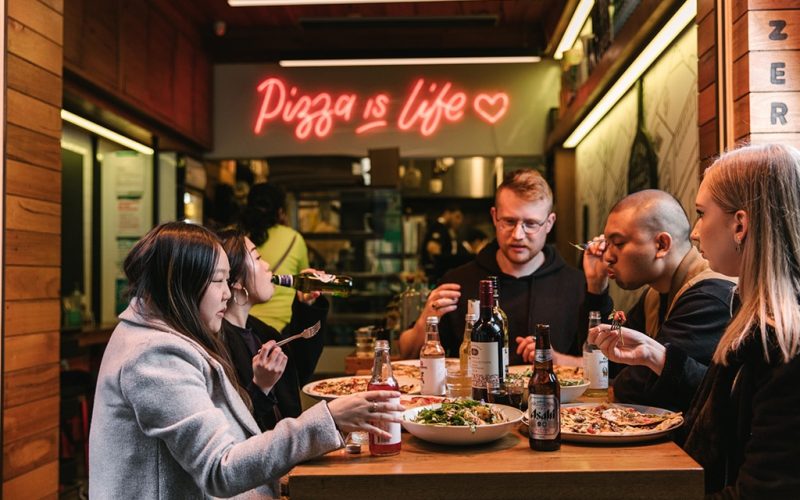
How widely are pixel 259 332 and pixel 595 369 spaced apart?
129cm

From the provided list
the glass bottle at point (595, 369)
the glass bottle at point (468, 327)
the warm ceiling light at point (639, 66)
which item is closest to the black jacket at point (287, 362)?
the glass bottle at point (468, 327)

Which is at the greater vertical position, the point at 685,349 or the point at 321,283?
the point at 321,283

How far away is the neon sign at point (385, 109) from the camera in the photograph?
262 inches

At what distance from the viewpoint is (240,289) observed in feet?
8.65

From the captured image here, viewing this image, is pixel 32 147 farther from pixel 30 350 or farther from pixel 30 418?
pixel 30 418

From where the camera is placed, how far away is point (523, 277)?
3.26 metres

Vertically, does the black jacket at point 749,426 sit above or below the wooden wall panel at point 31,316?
below

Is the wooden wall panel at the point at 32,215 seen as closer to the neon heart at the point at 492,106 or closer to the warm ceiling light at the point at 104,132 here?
the warm ceiling light at the point at 104,132

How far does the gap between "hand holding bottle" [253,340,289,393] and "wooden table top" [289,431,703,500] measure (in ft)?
1.95

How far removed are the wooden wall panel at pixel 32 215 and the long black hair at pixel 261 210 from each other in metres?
1.18

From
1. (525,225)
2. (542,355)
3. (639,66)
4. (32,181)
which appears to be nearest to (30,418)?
(32,181)

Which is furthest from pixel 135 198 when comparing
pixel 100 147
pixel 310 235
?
pixel 310 235

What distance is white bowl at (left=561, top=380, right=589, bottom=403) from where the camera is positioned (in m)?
2.13

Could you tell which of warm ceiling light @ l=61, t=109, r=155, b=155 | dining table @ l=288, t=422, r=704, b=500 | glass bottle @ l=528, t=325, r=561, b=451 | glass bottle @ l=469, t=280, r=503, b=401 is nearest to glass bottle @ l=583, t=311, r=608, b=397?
glass bottle @ l=469, t=280, r=503, b=401
